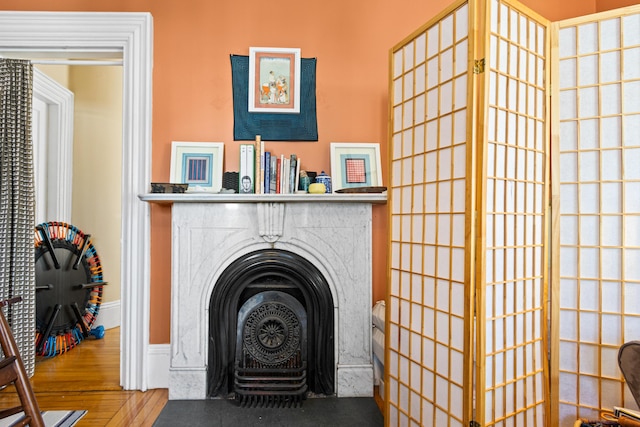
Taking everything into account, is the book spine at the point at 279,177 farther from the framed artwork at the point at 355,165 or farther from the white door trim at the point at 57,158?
the white door trim at the point at 57,158

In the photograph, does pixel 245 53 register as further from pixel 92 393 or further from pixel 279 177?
pixel 92 393

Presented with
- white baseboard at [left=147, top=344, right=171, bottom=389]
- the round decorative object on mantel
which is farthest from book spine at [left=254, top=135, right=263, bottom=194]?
the round decorative object on mantel

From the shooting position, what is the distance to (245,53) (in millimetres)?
2584

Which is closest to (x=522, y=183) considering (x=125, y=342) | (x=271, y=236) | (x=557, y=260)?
(x=557, y=260)

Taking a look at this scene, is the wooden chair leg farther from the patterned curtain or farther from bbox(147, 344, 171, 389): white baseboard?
the patterned curtain

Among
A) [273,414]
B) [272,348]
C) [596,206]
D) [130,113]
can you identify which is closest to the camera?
[596,206]

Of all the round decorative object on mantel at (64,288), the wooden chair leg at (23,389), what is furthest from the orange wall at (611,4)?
the round decorative object on mantel at (64,288)

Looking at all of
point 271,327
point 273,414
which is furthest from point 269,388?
point 271,327

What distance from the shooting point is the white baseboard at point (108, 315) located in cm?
387

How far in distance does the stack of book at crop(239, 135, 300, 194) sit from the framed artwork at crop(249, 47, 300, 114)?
1.03 ft

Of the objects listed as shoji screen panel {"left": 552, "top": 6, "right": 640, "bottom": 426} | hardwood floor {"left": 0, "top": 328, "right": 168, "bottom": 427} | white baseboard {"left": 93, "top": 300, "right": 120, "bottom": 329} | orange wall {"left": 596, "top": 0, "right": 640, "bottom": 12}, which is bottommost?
hardwood floor {"left": 0, "top": 328, "right": 168, "bottom": 427}

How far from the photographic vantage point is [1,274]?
96.8 inches

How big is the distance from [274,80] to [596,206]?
1975 millimetres

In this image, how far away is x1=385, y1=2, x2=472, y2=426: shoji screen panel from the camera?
4.97ft
